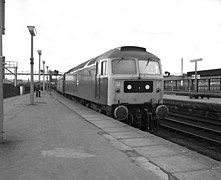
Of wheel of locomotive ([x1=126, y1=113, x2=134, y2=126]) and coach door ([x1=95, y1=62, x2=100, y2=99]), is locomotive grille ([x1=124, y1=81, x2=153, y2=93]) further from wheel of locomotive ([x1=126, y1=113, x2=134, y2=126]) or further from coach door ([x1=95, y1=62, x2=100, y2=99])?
coach door ([x1=95, y1=62, x2=100, y2=99])

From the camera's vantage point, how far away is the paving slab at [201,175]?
3950 mm

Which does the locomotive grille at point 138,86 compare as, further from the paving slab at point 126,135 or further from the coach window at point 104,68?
Answer: the paving slab at point 126,135

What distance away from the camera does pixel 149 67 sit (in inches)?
414

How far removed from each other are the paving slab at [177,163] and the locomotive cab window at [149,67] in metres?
5.64

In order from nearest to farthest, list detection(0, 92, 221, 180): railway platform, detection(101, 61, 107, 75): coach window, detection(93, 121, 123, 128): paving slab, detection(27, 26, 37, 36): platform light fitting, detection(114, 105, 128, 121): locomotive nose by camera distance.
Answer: detection(0, 92, 221, 180): railway platform, detection(93, 121, 123, 128): paving slab, detection(114, 105, 128, 121): locomotive nose, detection(101, 61, 107, 75): coach window, detection(27, 26, 37, 36): platform light fitting

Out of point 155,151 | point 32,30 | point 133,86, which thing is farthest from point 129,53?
point 32,30

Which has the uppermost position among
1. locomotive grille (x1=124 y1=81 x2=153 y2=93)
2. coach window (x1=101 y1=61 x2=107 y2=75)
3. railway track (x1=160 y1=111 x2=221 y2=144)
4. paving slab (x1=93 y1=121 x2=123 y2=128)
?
coach window (x1=101 y1=61 x2=107 y2=75)

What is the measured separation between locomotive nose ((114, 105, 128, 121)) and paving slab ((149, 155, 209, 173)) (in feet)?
14.1

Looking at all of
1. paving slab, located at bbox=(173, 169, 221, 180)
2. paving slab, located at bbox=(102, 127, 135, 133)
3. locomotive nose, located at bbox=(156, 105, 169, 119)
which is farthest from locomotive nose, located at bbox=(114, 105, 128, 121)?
paving slab, located at bbox=(173, 169, 221, 180)

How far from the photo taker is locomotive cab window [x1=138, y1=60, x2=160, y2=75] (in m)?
10.4

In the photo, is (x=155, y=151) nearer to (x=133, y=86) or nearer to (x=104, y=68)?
(x=133, y=86)

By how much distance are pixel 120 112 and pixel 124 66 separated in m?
2.01

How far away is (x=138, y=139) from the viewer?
6.80 metres

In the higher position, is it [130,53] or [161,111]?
→ [130,53]
